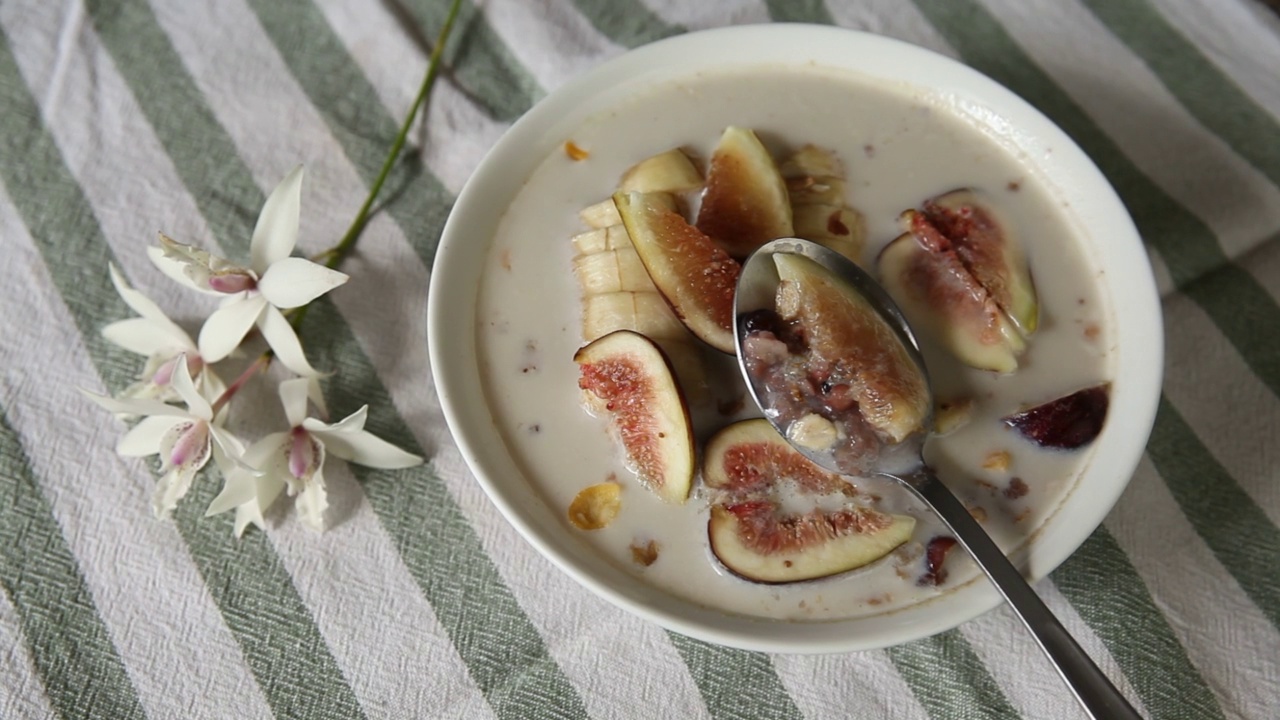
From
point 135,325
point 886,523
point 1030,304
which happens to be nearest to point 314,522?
point 135,325

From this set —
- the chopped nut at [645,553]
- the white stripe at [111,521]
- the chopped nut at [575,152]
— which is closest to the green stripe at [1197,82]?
the chopped nut at [575,152]

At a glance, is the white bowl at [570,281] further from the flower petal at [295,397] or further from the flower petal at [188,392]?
the flower petal at [188,392]

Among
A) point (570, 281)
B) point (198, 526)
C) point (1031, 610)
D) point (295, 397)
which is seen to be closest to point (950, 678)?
point (1031, 610)

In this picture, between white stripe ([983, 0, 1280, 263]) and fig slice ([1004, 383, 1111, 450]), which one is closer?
fig slice ([1004, 383, 1111, 450])

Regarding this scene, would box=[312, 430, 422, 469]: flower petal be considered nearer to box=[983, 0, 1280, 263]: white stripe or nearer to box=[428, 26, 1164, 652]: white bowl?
box=[428, 26, 1164, 652]: white bowl

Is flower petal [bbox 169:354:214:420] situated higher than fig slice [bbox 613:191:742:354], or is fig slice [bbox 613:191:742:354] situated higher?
fig slice [bbox 613:191:742:354]

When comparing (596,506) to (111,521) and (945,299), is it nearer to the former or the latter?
(945,299)

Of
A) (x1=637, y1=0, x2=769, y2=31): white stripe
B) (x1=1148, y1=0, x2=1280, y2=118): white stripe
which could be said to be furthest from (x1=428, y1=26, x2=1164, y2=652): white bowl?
(x1=1148, y1=0, x2=1280, y2=118): white stripe
